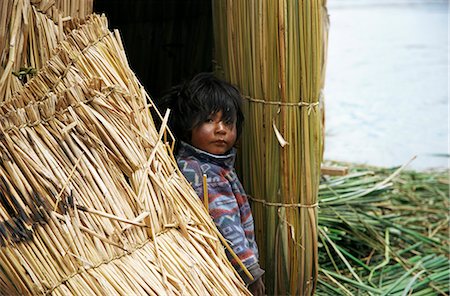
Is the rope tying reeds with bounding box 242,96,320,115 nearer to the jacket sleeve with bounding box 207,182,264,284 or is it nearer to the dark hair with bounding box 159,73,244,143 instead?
the dark hair with bounding box 159,73,244,143

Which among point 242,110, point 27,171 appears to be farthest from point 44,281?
point 242,110

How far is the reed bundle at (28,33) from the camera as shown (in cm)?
211

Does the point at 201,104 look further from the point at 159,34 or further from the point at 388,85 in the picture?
the point at 388,85

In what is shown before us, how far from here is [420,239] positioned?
3754 mm

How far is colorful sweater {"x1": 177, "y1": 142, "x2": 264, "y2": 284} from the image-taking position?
2.41 meters

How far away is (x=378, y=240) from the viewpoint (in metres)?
3.57

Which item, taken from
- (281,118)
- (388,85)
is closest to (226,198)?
(281,118)

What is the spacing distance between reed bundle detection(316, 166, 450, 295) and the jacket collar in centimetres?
79

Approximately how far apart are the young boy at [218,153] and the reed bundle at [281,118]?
0.10 metres

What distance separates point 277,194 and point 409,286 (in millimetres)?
777

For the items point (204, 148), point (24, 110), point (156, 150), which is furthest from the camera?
point (204, 148)

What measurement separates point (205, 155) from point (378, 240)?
133 cm

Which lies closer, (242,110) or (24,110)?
(24,110)

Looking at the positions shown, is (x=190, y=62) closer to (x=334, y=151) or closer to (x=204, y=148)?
(x=204, y=148)
